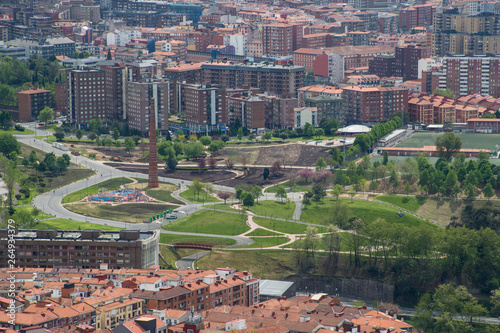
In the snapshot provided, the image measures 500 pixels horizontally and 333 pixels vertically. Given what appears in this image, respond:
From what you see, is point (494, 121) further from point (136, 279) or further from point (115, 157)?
point (136, 279)

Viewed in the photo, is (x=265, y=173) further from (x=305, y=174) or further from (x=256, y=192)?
(x=256, y=192)

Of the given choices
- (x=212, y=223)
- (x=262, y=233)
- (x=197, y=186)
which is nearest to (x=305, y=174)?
(x=197, y=186)

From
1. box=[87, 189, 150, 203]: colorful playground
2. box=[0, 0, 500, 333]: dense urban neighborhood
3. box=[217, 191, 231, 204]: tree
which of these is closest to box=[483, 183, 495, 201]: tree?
box=[0, 0, 500, 333]: dense urban neighborhood

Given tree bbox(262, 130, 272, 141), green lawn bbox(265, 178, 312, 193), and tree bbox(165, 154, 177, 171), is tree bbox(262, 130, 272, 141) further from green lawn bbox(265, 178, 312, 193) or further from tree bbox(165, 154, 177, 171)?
green lawn bbox(265, 178, 312, 193)

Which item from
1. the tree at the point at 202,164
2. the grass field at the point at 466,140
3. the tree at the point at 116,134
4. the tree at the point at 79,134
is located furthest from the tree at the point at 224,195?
the tree at the point at 79,134

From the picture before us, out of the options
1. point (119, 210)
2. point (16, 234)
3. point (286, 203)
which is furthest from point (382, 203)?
point (16, 234)
